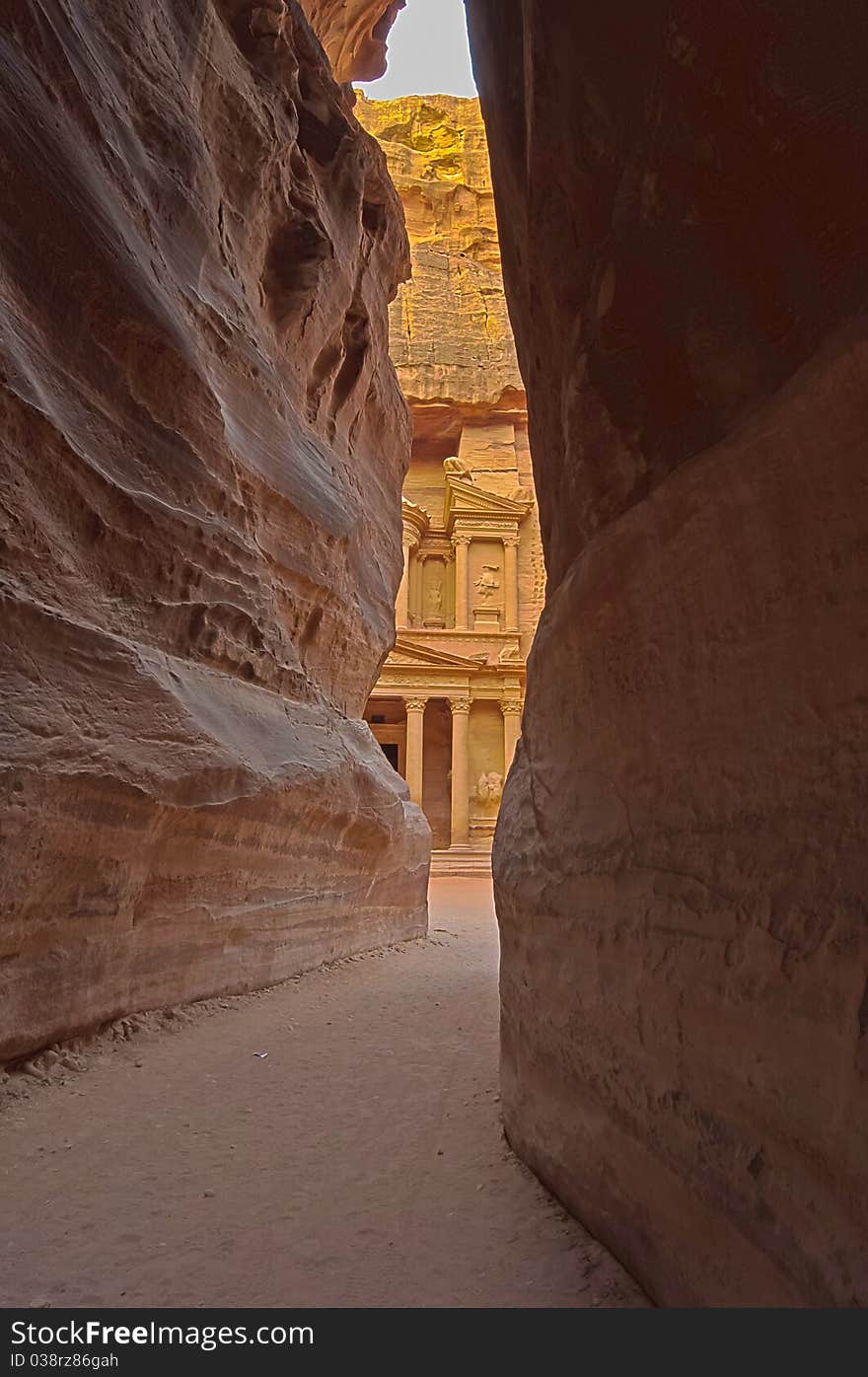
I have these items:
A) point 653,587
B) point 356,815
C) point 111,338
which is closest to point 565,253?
point 653,587

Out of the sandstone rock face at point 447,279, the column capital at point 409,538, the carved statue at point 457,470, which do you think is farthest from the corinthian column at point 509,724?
the sandstone rock face at point 447,279

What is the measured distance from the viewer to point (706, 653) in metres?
1.87

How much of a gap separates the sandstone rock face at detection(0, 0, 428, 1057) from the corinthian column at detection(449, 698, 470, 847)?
61.7ft

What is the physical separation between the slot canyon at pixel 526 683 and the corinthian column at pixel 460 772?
19.0 meters

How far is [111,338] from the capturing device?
434 centimetres

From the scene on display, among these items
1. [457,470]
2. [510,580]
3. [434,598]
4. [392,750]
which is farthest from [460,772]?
[457,470]

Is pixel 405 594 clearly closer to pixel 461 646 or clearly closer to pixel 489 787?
pixel 461 646

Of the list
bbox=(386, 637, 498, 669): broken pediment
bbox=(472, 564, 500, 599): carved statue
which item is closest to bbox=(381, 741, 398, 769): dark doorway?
bbox=(386, 637, 498, 669): broken pediment

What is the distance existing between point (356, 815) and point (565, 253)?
506 cm

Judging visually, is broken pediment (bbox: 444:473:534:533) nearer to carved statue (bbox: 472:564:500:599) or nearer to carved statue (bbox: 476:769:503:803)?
carved statue (bbox: 472:564:500:599)

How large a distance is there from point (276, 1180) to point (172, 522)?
3540 millimetres

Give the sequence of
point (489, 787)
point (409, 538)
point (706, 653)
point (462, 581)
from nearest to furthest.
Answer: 1. point (706, 653)
2. point (489, 787)
3. point (462, 581)
4. point (409, 538)

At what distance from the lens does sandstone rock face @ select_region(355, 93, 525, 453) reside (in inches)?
1377

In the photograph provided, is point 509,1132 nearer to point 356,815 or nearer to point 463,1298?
point 463,1298
